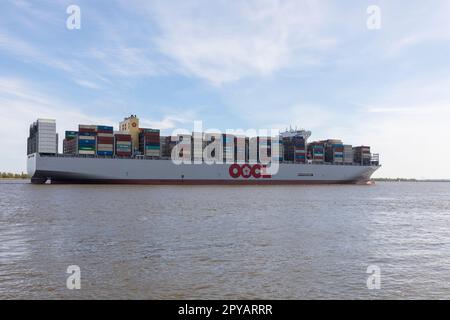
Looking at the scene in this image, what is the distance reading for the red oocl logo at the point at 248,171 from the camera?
76062 millimetres

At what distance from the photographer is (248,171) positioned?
254 feet

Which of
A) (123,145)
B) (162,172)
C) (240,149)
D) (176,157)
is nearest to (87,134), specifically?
(123,145)

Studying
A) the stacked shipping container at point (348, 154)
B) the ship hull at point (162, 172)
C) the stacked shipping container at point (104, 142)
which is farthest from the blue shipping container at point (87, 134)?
the stacked shipping container at point (348, 154)

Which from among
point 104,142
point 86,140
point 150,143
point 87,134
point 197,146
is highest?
point 87,134

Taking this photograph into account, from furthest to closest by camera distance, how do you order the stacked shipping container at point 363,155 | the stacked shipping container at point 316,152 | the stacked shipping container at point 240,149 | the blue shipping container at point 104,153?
the stacked shipping container at point 363,155 < the stacked shipping container at point 316,152 < the stacked shipping container at point 240,149 < the blue shipping container at point 104,153

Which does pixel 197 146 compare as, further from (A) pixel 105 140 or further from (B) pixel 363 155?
(B) pixel 363 155

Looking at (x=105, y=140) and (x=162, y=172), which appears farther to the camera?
(x=162, y=172)

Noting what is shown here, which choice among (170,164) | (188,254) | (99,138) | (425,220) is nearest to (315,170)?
(170,164)

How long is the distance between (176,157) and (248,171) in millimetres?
16041

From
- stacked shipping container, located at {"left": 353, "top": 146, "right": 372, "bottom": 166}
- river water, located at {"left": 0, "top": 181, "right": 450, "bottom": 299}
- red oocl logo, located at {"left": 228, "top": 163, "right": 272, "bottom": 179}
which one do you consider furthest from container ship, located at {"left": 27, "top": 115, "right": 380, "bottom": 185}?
river water, located at {"left": 0, "top": 181, "right": 450, "bottom": 299}

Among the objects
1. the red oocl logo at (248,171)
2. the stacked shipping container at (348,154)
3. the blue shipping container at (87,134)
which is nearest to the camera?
the blue shipping container at (87,134)

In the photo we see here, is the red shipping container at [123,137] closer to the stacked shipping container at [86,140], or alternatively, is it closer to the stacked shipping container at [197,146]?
the stacked shipping container at [86,140]
